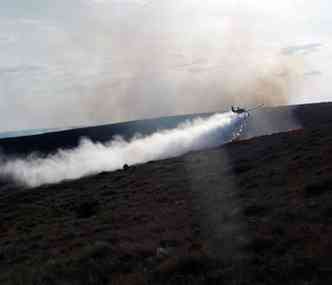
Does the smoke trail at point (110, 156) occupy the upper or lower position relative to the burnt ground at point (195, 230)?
upper

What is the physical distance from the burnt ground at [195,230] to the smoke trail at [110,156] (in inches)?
1359

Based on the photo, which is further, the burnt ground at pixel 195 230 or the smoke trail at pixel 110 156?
the smoke trail at pixel 110 156

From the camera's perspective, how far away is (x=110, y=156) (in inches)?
2886

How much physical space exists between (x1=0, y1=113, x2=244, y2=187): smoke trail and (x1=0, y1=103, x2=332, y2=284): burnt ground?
3451 cm

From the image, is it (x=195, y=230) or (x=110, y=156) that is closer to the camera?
(x=195, y=230)

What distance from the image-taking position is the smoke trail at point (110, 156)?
216 ft

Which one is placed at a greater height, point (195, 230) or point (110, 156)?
point (110, 156)

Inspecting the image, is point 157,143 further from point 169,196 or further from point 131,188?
point 169,196

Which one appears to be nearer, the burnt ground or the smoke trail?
the burnt ground

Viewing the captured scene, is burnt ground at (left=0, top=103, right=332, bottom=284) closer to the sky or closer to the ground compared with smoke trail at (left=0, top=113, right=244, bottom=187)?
closer to the ground

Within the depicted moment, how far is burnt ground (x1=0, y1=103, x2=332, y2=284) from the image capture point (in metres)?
9.81

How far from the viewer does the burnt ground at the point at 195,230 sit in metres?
9.81

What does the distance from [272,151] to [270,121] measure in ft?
213

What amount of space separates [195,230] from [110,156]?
196 feet
